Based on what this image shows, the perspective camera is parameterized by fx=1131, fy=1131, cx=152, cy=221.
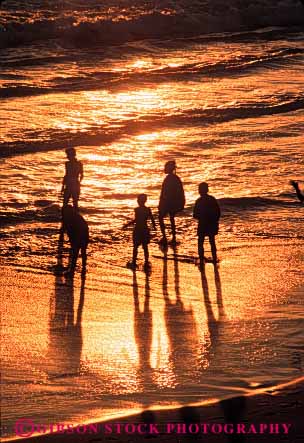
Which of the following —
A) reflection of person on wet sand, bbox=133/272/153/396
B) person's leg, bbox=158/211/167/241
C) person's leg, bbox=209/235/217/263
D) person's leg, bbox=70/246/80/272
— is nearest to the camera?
reflection of person on wet sand, bbox=133/272/153/396

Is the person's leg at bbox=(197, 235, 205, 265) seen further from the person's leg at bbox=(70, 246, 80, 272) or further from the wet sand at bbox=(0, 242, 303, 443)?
the person's leg at bbox=(70, 246, 80, 272)

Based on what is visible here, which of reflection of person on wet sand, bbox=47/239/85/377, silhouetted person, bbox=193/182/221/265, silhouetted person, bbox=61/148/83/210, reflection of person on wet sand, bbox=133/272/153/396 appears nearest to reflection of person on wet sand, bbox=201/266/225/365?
silhouetted person, bbox=193/182/221/265

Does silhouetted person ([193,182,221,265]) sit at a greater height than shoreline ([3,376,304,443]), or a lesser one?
greater

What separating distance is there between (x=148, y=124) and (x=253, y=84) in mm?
6441

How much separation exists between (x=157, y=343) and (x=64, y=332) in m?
1.17

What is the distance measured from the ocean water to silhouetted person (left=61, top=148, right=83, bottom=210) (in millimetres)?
599

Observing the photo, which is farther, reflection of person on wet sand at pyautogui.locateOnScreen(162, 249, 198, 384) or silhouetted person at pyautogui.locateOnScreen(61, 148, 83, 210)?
silhouetted person at pyautogui.locateOnScreen(61, 148, 83, 210)

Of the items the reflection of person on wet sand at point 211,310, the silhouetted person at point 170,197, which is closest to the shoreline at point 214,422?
the reflection of person on wet sand at point 211,310

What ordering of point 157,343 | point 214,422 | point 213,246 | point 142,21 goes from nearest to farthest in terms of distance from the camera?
point 214,422 < point 157,343 < point 213,246 < point 142,21

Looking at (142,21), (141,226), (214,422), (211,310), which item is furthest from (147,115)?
(214,422)

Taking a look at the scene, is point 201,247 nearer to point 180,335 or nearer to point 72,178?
point 72,178

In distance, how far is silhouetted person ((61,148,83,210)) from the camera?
18.9 m

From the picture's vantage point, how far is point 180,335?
13.2 m

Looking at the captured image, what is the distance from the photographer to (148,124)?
28.6 m
